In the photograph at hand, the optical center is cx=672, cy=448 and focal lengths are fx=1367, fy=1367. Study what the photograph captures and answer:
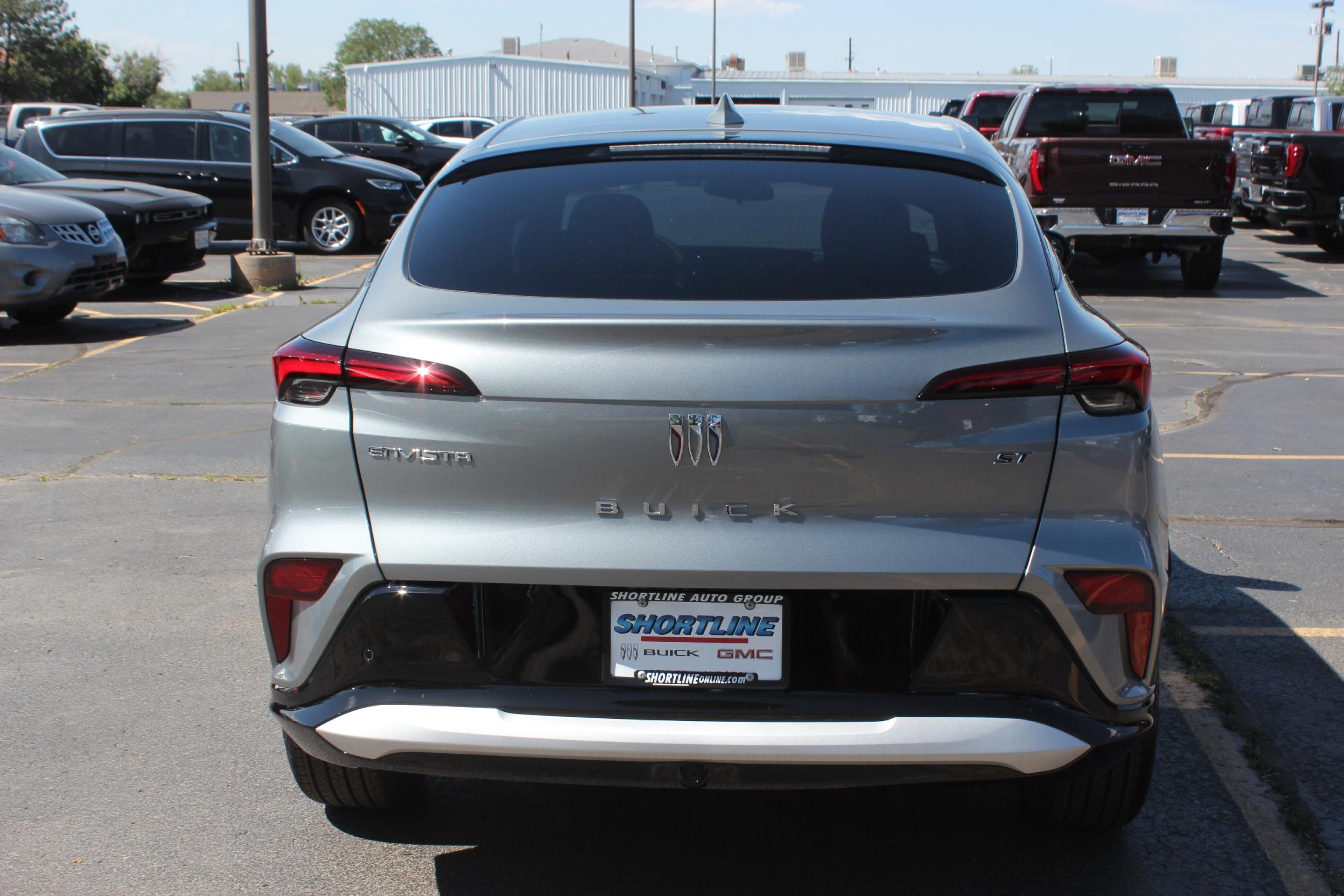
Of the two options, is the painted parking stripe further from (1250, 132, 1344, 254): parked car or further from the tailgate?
(1250, 132, 1344, 254): parked car

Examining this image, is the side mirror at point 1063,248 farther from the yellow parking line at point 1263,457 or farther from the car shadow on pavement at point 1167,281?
the car shadow on pavement at point 1167,281

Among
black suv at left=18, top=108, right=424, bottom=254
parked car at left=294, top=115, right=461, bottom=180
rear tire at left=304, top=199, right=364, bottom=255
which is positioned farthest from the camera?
parked car at left=294, top=115, right=461, bottom=180

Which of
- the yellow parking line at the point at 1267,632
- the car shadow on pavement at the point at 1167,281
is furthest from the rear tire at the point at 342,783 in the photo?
the car shadow on pavement at the point at 1167,281

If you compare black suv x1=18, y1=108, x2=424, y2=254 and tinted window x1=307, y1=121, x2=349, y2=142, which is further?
tinted window x1=307, y1=121, x2=349, y2=142

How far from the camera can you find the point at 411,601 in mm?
2803

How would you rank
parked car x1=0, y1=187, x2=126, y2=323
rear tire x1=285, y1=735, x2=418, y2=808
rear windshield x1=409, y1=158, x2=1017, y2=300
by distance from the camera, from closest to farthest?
rear windshield x1=409, y1=158, x2=1017, y2=300, rear tire x1=285, y1=735, x2=418, y2=808, parked car x1=0, y1=187, x2=126, y2=323

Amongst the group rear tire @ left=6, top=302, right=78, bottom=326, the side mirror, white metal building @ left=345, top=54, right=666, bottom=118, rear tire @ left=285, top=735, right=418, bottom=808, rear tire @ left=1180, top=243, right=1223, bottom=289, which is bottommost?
rear tire @ left=285, top=735, right=418, bottom=808

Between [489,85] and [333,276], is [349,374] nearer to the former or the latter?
[333,276]

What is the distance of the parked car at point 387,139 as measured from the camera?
2481 cm

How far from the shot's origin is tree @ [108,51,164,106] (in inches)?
3268

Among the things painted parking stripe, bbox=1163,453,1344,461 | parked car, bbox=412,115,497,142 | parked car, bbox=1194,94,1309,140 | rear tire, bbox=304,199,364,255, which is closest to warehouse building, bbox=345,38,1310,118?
parked car, bbox=412,115,497,142

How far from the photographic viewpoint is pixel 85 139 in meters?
18.4

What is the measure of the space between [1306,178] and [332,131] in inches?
646

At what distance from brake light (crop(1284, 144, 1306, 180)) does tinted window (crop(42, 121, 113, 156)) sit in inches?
623
